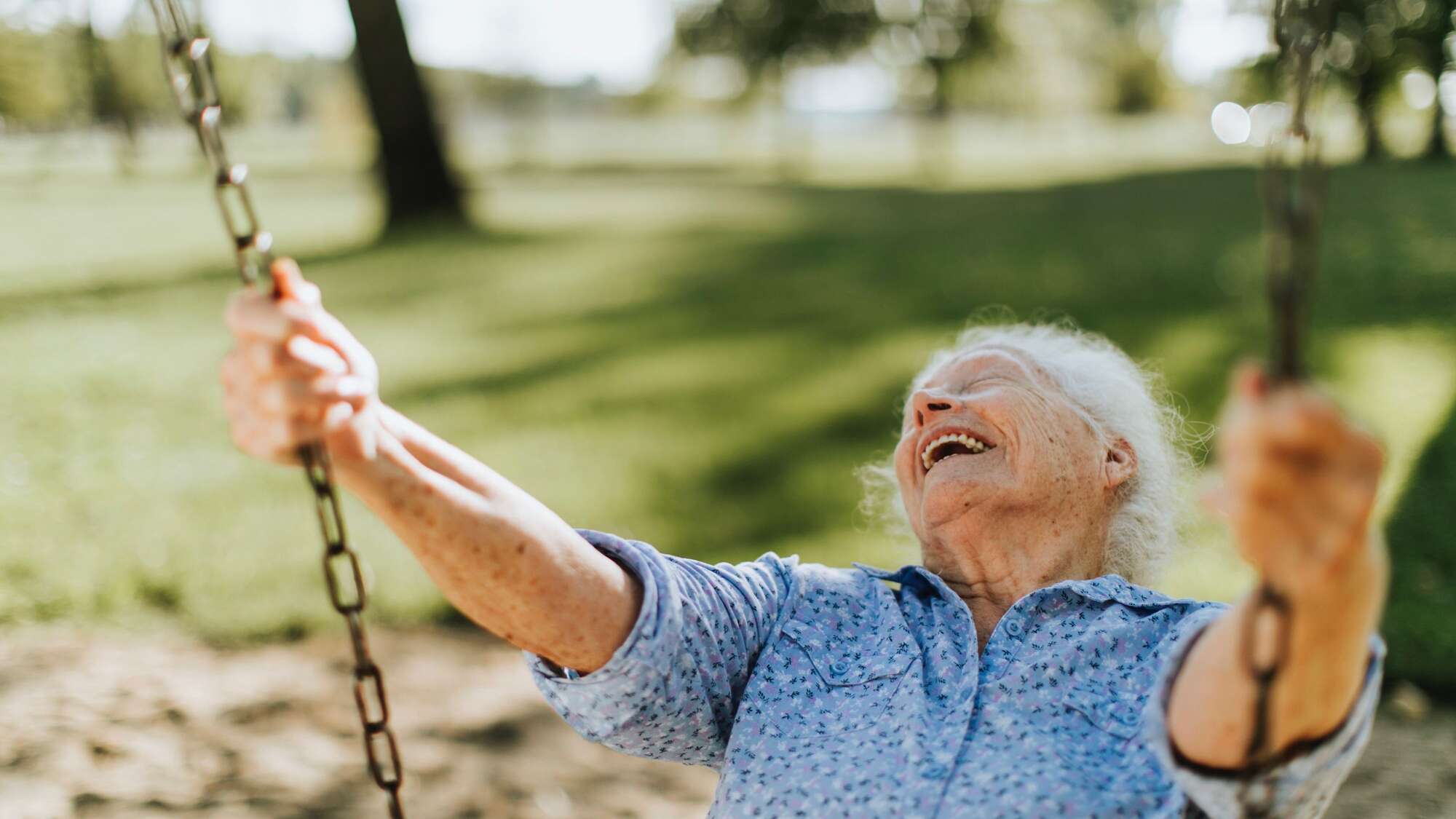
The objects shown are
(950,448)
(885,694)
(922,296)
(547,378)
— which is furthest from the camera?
(922,296)

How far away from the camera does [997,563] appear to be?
2.28 m

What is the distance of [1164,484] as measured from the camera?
2559mm

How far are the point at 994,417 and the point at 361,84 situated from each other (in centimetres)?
1320

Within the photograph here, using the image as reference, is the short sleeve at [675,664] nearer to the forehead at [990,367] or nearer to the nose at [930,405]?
the nose at [930,405]

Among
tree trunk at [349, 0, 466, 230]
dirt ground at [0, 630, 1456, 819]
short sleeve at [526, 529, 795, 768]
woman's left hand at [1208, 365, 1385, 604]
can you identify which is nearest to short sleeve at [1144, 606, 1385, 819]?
woman's left hand at [1208, 365, 1385, 604]

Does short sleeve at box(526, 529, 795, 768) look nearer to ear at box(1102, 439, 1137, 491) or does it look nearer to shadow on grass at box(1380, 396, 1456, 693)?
ear at box(1102, 439, 1137, 491)

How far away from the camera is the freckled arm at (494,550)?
66.1 inches

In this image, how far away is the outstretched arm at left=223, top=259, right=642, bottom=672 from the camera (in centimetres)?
151

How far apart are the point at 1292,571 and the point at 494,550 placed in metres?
1.07

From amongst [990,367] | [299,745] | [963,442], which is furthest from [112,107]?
[963,442]

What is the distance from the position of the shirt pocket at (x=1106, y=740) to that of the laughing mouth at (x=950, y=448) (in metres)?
0.57

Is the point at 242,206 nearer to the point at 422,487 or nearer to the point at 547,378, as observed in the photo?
the point at 422,487

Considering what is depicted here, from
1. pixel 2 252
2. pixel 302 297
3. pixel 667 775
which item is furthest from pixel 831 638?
pixel 2 252

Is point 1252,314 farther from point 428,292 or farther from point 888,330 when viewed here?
point 428,292
